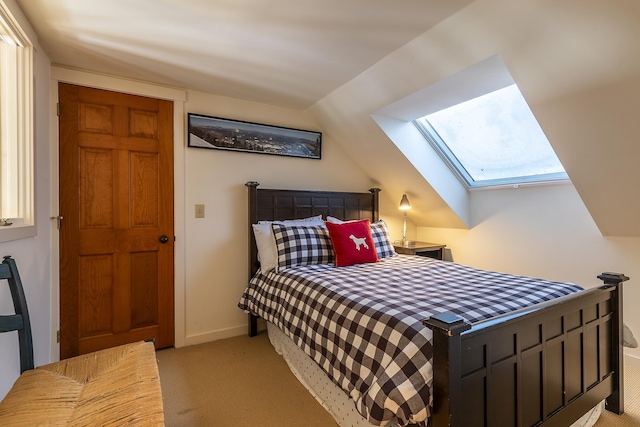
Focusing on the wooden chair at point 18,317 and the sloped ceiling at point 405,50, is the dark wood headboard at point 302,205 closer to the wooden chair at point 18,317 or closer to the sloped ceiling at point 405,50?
the sloped ceiling at point 405,50

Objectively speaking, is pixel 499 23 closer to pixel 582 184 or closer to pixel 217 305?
pixel 582 184

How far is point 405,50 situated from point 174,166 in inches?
79.1

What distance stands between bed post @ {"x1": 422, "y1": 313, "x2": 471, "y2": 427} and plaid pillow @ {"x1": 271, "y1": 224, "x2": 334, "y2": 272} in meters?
1.54

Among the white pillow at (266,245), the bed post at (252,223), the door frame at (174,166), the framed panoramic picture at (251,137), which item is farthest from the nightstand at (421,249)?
the door frame at (174,166)

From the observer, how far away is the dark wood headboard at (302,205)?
283 cm

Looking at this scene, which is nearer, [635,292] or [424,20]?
[424,20]

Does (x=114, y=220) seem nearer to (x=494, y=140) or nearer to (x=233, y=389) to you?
(x=233, y=389)

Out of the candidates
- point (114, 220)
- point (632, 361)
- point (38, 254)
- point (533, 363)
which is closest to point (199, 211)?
point (114, 220)

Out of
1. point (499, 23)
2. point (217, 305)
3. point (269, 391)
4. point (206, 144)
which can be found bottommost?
point (269, 391)

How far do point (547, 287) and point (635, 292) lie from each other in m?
1.05

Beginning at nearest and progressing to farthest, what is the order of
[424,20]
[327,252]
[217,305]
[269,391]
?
[424,20] < [269,391] < [327,252] < [217,305]

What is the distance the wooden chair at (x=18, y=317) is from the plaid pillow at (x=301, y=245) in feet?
4.76

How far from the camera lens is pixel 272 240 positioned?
262cm

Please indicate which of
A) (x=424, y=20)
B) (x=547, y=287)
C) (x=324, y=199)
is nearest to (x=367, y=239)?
(x=324, y=199)
